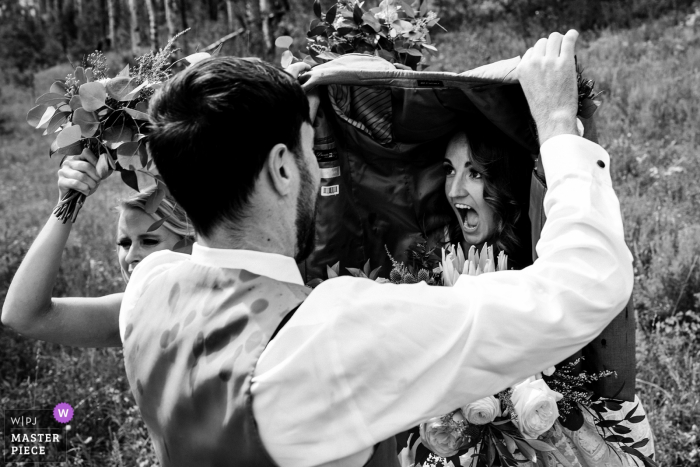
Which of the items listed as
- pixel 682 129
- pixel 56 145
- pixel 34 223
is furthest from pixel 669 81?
pixel 34 223

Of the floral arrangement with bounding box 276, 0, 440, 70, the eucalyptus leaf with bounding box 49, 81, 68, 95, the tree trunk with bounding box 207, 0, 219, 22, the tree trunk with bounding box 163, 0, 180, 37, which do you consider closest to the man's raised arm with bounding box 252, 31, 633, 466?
the eucalyptus leaf with bounding box 49, 81, 68, 95

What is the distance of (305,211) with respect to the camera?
1.53 m

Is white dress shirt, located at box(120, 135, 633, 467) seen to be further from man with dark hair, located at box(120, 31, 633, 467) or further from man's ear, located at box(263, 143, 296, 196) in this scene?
man's ear, located at box(263, 143, 296, 196)

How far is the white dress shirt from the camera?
1280 millimetres

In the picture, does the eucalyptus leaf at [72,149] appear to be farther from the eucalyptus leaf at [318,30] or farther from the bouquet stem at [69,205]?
Answer: the eucalyptus leaf at [318,30]

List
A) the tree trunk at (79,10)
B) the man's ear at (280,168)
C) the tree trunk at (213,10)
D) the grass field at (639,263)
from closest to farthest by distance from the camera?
the man's ear at (280,168)
the grass field at (639,263)
the tree trunk at (213,10)
the tree trunk at (79,10)

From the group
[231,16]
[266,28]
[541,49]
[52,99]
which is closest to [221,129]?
[541,49]

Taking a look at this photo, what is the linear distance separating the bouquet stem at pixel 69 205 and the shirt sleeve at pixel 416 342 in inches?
41.5

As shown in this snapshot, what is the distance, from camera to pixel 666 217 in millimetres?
5316

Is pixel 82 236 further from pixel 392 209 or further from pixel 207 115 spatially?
pixel 207 115

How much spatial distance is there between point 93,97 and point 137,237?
964mm

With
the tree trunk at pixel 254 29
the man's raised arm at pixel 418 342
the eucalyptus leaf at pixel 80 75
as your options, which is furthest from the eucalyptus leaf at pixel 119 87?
the tree trunk at pixel 254 29

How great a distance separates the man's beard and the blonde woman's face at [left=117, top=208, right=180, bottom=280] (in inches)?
53.5

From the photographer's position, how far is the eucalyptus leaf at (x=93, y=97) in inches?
74.9
